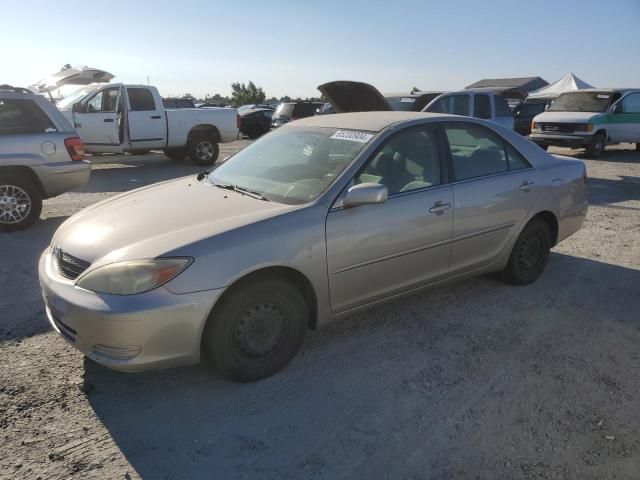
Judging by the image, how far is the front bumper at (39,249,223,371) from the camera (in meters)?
2.71

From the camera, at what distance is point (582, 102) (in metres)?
15.4

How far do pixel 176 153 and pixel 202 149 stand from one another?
3.26 ft

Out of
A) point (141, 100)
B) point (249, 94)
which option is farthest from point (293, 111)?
point (249, 94)

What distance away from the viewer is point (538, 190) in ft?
15.0

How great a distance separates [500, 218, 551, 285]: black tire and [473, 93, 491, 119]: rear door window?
24.3ft

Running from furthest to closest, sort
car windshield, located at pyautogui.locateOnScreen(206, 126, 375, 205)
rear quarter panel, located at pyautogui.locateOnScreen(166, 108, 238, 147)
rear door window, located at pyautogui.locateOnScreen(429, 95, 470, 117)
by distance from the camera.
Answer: rear quarter panel, located at pyautogui.locateOnScreen(166, 108, 238, 147) < rear door window, located at pyautogui.locateOnScreen(429, 95, 470, 117) < car windshield, located at pyautogui.locateOnScreen(206, 126, 375, 205)

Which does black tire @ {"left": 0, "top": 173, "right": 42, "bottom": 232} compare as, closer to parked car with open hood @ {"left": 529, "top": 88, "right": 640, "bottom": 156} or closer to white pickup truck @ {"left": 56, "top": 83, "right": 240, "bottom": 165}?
white pickup truck @ {"left": 56, "top": 83, "right": 240, "bottom": 165}

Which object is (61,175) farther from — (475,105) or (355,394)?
(475,105)

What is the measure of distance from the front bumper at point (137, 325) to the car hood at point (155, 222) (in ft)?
0.78

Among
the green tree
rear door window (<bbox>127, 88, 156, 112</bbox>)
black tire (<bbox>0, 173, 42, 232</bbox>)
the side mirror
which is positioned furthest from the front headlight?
the green tree

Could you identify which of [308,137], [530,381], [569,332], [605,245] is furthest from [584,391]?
[605,245]

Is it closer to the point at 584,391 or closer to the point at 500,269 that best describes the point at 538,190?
the point at 500,269

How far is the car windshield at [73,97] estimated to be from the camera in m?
12.1

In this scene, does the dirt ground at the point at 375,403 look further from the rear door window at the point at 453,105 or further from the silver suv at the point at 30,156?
the rear door window at the point at 453,105
